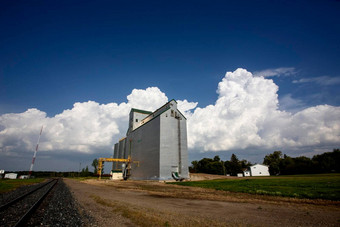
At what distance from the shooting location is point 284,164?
247ft

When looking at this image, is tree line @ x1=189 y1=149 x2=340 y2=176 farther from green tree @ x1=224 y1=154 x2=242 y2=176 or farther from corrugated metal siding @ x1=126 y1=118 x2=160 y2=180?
corrugated metal siding @ x1=126 y1=118 x2=160 y2=180

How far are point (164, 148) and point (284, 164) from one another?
63.0 metres

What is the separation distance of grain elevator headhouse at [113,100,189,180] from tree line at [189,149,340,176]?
47.8 m

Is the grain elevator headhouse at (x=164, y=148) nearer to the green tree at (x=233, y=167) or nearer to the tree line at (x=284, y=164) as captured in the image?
the tree line at (x=284, y=164)

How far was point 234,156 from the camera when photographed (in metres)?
101

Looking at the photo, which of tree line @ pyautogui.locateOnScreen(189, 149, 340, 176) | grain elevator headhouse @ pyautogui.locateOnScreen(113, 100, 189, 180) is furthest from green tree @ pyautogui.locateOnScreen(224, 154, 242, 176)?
grain elevator headhouse @ pyautogui.locateOnScreen(113, 100, 189, 180)

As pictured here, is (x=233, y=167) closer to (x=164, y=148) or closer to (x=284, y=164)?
(x=284, y=164)

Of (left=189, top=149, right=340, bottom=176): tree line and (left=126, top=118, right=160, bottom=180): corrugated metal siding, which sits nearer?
(left=126, top=118, right=160, bottom=180): corrugated metal siding

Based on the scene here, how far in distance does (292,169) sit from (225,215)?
80411 mm

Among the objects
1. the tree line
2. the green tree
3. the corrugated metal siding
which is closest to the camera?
the corrugated metal siding

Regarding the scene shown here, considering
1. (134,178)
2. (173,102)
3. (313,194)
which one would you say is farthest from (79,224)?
(134,178)

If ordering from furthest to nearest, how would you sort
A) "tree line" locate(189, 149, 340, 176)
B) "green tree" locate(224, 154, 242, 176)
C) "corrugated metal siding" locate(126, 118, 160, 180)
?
1. "green tree" locate(224, 154, 242, 176)
2. "tree line" locate(189, 149, 340, 176)
3. "corrugated metal siding" locate(126, 118, 160, 180)

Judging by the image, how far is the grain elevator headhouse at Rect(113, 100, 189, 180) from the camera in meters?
43.3

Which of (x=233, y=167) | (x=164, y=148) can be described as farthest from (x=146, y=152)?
(x=233, y=167)
